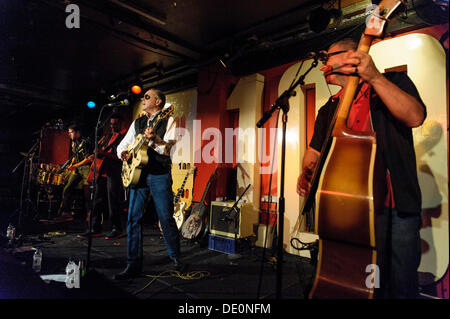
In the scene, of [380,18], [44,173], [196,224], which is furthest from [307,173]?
[44,173]

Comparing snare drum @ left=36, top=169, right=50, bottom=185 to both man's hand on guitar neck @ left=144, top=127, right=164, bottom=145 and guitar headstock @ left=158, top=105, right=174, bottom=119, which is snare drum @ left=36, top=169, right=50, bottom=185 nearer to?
guitar headstock @ left=158, top=105, right=174, bottom=119

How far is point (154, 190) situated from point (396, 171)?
2.52 meters

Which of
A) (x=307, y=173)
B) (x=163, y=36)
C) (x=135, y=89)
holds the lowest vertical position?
(x=307, y=173)

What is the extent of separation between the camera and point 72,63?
7.31 metres

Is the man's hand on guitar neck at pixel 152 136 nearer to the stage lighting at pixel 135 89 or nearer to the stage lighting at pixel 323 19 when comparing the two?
the stage lighting at pixel 135 89

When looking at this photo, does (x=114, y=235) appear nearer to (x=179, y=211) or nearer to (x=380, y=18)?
(x=179, y=211)

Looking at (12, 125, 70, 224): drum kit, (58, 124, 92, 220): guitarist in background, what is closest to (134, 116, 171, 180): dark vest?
(58, 124, 92, 220): guitarist in background

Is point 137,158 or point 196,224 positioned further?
point 196,224

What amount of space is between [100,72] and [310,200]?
8167 mm

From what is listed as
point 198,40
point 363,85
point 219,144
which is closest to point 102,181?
point 219,144

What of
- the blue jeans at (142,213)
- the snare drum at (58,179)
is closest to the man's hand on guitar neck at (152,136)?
the blue jeans at (142,213)

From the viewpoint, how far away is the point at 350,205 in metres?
1.52

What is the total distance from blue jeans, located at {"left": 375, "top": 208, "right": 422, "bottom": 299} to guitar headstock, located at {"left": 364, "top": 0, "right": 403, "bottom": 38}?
3.80 ft

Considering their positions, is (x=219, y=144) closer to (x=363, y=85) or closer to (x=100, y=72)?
(x=363, y=85)
